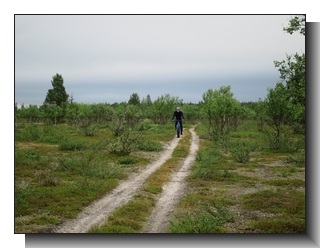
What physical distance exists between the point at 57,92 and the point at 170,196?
12.4ft

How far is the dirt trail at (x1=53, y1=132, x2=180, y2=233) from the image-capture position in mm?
7820

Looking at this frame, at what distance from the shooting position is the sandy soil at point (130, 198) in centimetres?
790

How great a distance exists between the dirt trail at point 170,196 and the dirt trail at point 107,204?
726 millimetres

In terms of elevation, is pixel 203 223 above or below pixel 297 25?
below

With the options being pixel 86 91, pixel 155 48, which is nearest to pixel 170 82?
pixel 155 48

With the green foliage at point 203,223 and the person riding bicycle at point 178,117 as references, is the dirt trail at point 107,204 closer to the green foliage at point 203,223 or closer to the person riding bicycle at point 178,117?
the person riding bicycle at point 178,117

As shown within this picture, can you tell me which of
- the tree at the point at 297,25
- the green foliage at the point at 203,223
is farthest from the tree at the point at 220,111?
the green foliage at the point at 203,223

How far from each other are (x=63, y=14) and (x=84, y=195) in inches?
172

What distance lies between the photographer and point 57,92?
9.02 m

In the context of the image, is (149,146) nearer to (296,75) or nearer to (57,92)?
(57,92)

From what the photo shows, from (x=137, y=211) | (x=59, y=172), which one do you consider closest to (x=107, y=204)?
(x=137, y=211)

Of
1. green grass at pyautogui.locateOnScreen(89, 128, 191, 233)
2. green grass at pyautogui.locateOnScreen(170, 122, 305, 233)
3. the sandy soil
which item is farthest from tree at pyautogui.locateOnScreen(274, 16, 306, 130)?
green grass at pyautogui.locateOnScreen(89, 128, 191, 233)

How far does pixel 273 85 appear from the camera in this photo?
371 inches

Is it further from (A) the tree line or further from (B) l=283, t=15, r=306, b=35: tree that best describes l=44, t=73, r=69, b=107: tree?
(B) l=283, t=15, r=306, b=35: tree
